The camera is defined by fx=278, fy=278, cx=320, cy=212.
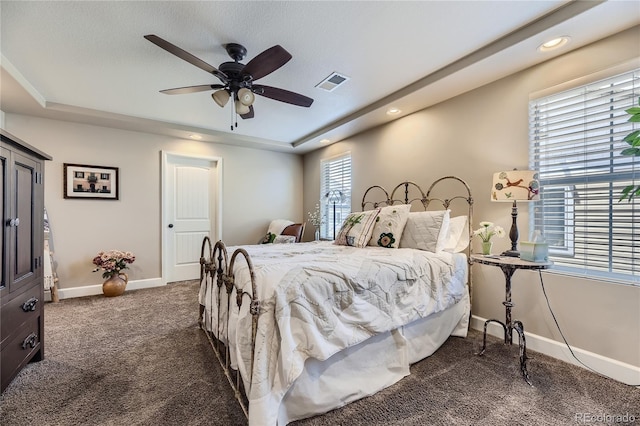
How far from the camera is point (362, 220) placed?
121 inches

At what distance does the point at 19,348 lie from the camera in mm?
Answer: 1818

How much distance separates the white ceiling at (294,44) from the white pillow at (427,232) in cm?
130

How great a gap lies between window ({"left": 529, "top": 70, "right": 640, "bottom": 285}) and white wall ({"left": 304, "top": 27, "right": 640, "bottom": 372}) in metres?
0.11

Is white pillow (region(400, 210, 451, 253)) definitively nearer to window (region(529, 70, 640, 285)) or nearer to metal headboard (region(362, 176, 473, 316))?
metal headboard (region(362, 176, 473, 316))

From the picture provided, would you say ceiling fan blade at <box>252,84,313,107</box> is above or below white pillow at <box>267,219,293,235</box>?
above

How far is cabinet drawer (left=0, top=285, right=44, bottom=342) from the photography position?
5.43 feet

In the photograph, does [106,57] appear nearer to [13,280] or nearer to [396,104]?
[13,280]

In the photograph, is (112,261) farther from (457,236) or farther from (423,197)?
(457,236)

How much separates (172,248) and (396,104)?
3983mm

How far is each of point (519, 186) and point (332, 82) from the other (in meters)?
1.94

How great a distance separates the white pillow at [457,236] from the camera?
2.68 meters

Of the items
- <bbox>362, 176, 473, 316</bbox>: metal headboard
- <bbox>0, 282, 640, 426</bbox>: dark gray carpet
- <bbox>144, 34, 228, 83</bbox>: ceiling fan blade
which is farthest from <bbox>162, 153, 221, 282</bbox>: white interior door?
<bbox>144, 34, 228, 83</bbox>: ceiling fan blade

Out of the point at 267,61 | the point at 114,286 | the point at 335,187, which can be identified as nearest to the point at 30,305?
the point at 114,286

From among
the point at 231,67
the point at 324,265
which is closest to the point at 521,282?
the point at 324,265
